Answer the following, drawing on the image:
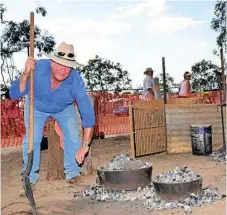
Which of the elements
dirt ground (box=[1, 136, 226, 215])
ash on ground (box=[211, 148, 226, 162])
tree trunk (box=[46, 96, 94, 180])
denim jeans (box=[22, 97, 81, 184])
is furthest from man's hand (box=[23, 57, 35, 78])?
ash on ground (box=[211, 148, 226, 162])

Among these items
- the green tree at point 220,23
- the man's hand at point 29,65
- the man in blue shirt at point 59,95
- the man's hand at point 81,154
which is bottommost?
the man's hand at point 81,154

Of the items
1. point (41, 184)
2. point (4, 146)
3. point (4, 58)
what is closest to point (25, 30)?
point (4, 58)

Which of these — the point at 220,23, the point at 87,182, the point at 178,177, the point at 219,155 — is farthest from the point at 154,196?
the point at 220,23

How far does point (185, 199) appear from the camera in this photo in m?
5.80

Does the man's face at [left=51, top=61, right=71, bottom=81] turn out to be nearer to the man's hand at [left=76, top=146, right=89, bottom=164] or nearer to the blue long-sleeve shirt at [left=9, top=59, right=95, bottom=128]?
the blue long-sleeve shirt at [left=9, top=59, right=95, bottom=128]

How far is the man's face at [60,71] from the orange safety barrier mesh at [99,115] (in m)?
10.3

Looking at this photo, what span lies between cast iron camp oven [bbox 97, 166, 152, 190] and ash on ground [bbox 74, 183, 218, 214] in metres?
0.07

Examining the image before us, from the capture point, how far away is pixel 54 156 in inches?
318

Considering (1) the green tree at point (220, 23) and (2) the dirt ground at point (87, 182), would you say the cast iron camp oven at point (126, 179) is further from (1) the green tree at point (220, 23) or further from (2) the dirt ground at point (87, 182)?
(1) the green tree at point (220, 23)

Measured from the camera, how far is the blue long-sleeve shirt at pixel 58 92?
17.2 ft

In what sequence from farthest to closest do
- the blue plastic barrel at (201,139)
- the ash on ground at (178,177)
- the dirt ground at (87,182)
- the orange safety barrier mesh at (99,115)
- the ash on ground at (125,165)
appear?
the orange safety barrier mesh at (99,115), the blue plastic barrel at (201,139), the ash on ground at (125,165), the ash on ground at (178,177), the dirt ground at (87,182)

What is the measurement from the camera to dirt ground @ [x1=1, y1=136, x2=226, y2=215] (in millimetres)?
5695

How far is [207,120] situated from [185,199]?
532 centimetres

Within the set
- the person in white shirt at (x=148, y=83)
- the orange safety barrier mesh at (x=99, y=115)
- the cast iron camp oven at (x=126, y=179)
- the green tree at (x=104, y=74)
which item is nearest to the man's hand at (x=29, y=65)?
the cast iron camp oven at (x=126, y=179)
